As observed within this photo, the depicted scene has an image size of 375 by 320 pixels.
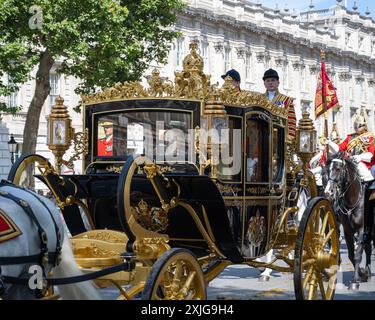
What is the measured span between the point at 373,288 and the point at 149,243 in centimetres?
504

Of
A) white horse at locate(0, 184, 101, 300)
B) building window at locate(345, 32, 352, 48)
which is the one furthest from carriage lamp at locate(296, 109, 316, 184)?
building window at locate(345, 32, 352, 48)

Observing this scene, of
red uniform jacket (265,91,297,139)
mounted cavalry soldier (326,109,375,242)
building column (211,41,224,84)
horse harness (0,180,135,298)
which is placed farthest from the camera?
building column (211,41,224,84)

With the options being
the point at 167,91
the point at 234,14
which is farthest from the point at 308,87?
the point at 167,91

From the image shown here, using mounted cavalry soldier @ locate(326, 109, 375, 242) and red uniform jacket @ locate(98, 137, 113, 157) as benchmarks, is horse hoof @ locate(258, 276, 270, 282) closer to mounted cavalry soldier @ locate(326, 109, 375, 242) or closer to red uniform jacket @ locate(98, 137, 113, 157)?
mounted cavalry soldier @ locate(326, 109, 375, 242)

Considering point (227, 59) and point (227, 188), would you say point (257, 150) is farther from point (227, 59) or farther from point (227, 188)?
point (227, 59)

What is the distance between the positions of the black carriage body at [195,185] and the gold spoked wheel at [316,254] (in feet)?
1.36

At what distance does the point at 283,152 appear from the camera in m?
9.61

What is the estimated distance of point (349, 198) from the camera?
12.1m

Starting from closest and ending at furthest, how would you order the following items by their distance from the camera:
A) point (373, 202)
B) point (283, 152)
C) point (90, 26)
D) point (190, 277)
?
point (190, 277) < point (283, 152) < point (373, 202) < point (90, 26)

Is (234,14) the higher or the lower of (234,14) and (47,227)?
the higher

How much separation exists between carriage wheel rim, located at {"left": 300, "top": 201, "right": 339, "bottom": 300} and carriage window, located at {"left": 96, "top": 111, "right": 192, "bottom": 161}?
156 centimetres

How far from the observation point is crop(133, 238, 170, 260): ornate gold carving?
704 centimetres

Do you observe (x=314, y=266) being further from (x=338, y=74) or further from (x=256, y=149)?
(x=338, y=74)

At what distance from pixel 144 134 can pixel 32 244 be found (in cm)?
288
